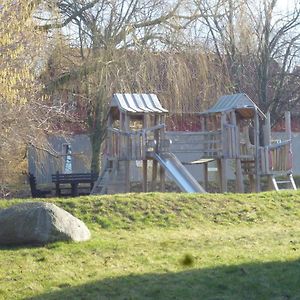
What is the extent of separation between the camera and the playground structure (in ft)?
73.9

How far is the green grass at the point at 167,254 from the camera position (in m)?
9.75

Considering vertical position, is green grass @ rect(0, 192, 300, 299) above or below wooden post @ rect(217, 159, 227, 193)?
below

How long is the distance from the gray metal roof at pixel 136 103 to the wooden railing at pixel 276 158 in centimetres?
339

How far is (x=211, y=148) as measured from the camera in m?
24.1

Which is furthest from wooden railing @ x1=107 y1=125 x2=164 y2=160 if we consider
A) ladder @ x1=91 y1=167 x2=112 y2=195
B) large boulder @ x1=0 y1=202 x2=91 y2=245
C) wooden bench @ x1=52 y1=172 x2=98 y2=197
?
large boulder @ x1=0 y1=202 x2=91 y2=245

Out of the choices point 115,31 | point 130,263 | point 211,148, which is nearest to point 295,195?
point 211,148

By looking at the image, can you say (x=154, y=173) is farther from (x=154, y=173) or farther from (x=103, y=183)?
(x=103, y=183)

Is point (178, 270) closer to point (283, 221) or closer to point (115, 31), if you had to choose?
point (283, 221)

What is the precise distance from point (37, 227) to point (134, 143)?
31.9ft

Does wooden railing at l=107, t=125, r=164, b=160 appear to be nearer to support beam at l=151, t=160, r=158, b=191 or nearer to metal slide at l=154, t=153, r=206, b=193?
metal slide at l=154, t=153, r=206, b=193

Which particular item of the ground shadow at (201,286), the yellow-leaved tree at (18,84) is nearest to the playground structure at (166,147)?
the yellow-leaved tree at (18,84)

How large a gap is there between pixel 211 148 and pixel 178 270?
13.7 meters

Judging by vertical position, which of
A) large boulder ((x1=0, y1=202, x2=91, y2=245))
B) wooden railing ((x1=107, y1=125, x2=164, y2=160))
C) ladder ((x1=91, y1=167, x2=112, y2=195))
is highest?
wooden railing ((x1=107, y1=125, x2=164, y2=160))

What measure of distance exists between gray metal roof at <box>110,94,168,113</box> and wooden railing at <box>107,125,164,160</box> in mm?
604
